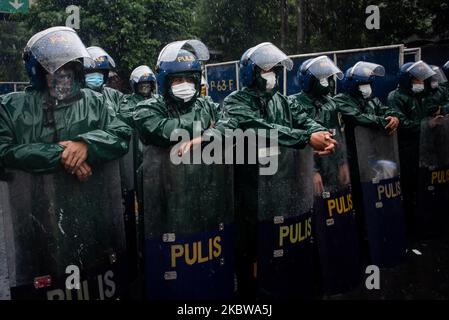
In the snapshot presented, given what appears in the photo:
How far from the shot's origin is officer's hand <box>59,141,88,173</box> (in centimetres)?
283

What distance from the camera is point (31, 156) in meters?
2.75

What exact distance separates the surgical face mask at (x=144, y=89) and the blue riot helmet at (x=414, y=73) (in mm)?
3429

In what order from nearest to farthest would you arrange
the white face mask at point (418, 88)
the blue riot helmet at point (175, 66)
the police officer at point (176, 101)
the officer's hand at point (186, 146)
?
1. the officer's hand at point (186, 146)
2. the police officer at point (176, 101)
3. the blue riot helmet at point (175, 66)
4. the white face mask at point (418, 88)

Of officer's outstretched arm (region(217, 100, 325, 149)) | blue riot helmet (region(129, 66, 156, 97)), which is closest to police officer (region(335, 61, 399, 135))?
officer's outstretched arm (region(217, 100, 325, 149))

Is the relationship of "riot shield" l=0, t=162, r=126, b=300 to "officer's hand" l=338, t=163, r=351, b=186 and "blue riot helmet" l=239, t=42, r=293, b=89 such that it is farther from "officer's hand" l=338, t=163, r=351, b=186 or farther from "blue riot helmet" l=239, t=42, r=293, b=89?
"officer's hand" l=338, t=163, r=351, b=186

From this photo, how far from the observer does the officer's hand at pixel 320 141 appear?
146 inches

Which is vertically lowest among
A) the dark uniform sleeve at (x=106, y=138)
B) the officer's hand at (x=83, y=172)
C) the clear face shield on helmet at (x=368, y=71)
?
the officer's hand at (x=83, y=172)

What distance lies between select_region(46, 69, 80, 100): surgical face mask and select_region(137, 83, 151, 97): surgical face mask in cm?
351

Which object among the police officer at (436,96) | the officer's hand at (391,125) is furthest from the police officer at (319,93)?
the police officer at (436,96)

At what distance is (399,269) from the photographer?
16.2 ft

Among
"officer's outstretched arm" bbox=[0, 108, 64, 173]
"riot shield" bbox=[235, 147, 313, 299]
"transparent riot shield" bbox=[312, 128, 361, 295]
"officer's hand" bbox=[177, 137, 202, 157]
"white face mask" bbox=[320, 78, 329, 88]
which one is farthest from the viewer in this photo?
"white face mask" bbox=[320, 78, 329, 88]

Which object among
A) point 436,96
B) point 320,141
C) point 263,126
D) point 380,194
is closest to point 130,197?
point 263,126

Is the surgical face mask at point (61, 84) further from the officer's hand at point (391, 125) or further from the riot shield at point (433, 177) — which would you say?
the riot shield at point (433, 177)

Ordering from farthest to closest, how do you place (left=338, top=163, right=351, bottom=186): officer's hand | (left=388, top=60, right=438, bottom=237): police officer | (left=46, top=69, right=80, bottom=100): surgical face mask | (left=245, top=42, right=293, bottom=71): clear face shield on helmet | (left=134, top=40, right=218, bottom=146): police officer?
(left=388, top=60, right=438, bottom=237): police officer < (left=338, top=163, right=351, bottom=186): officer's hand < (left=245, top=42, right=293, bottom=71): clear face shield on helmet < (left=134, top=40, right=218, bottom=146): police officer < (left=46, top=69, right=80, bottom=100): surgical face mask
